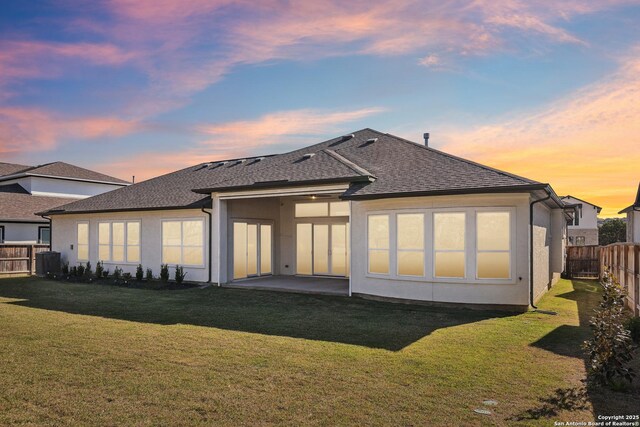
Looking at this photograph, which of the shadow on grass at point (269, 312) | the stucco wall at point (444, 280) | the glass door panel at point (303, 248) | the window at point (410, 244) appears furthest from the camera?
the glass door panel at point (303, 248)

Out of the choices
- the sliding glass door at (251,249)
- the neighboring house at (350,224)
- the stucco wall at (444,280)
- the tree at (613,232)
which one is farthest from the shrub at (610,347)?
the tree at (613,232)

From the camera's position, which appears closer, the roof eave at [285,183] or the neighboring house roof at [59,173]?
the roof eave at [285,183]

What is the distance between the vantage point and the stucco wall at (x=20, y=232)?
962 inches

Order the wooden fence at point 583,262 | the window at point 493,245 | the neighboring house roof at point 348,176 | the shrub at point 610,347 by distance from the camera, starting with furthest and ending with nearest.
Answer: the wooden fence at point 583,262
the neighboring house roof at point 348,176
the window at point 493,245
the shrub at point 610,347

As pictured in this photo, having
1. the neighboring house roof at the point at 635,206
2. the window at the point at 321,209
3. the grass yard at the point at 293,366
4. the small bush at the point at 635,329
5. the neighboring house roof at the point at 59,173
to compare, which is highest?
the neighboring house roof at the point at 59,173

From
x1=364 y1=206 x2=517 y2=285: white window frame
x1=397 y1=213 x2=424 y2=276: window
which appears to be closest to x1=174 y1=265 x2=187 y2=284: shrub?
x1=364 y1=206 x2=517 y2=285: white window frame

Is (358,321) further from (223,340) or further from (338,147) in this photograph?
(338,147)

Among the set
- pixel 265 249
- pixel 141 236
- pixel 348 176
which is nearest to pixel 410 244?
pixel 348 176

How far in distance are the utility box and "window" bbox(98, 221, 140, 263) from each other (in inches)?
102

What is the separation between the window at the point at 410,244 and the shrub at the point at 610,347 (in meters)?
5.99

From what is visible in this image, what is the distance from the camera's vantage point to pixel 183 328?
920 centimetres

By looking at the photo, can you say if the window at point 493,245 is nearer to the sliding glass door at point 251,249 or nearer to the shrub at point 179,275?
the sliding glass door at point 251,249

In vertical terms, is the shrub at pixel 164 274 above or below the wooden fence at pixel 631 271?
below

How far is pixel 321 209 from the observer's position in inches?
711
